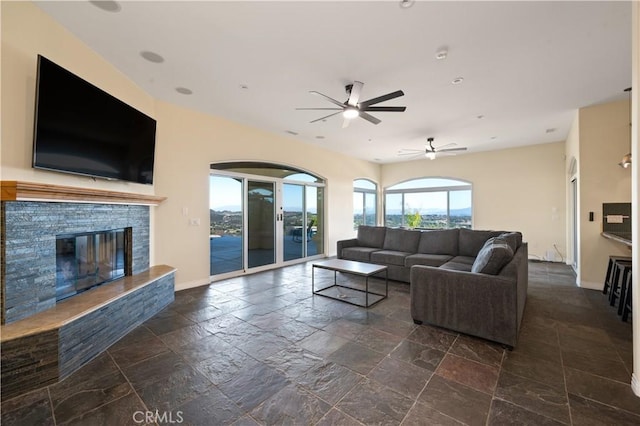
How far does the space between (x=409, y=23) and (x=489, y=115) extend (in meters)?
3.23

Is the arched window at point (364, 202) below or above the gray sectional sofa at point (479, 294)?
above

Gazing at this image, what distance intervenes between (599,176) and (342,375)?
5.18 meters

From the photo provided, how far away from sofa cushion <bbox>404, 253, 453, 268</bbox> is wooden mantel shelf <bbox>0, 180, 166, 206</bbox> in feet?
14.0

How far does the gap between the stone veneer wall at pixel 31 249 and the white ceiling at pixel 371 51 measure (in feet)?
5.77

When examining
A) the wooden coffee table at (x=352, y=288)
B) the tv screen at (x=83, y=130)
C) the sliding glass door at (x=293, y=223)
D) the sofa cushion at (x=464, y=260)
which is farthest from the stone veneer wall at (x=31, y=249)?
the sofa cushion at (x=464, y=260)

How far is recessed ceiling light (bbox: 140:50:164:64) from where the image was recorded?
2.88 meters

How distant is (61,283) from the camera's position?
257 centimetres

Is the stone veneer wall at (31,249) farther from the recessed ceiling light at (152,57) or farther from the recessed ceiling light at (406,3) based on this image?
the recessed ceiling light at (406,3)

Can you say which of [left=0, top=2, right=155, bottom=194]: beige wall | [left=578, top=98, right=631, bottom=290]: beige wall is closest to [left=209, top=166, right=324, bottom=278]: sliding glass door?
[left=0, top=2, right=155, bottom=194]: beige wall

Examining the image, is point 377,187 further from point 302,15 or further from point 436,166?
point 302,15

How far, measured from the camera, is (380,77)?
3361 millimetres

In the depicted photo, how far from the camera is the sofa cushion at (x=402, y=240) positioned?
534cm

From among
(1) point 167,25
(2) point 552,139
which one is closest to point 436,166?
(2) point 552,139

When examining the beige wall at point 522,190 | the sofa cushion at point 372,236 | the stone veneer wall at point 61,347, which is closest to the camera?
the stone veneer wall at point 61,347
